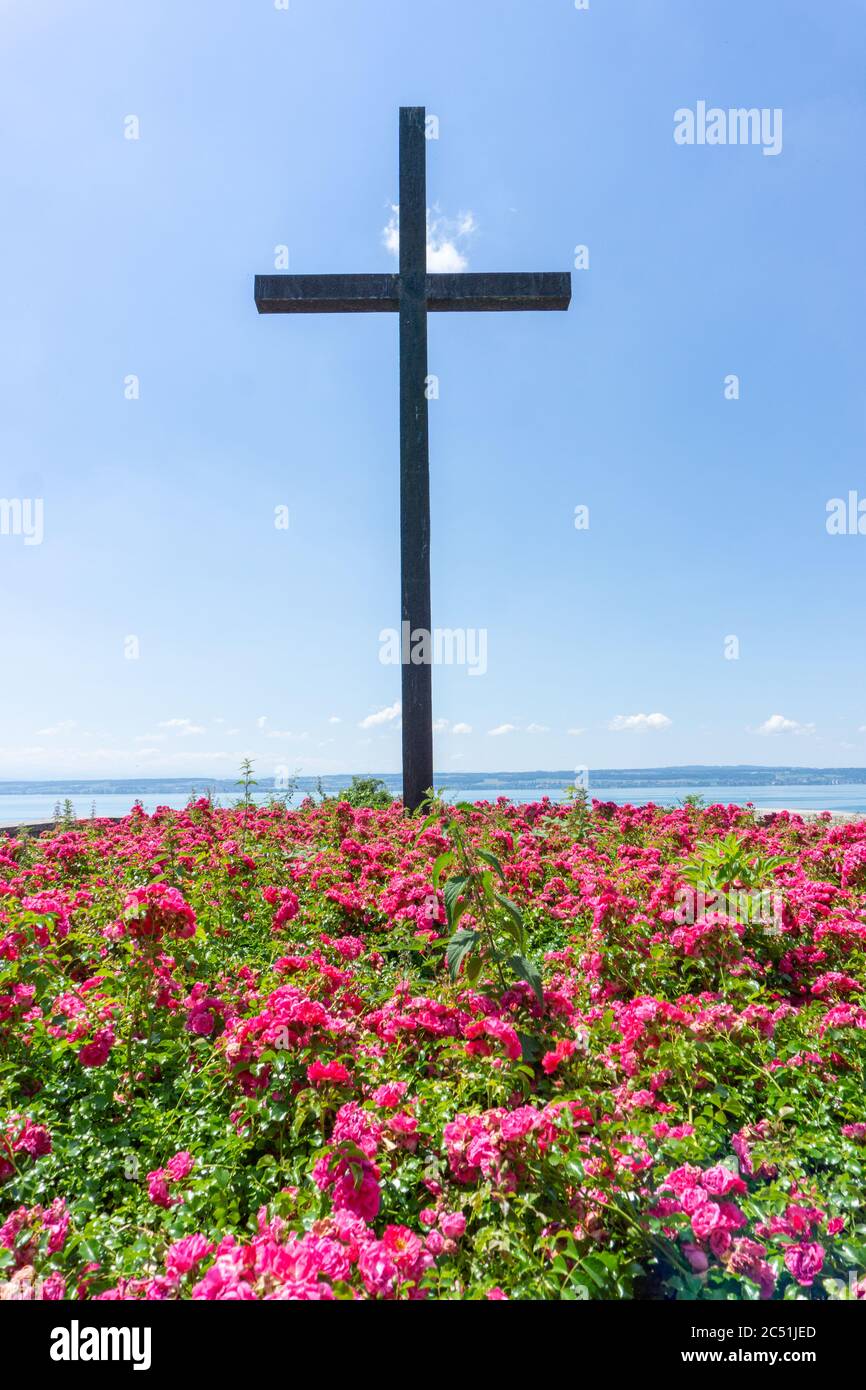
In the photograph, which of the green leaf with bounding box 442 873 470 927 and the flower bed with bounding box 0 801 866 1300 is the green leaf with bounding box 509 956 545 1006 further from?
the green leaf with bounding box 442 873 470 927

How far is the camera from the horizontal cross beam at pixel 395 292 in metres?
5.67

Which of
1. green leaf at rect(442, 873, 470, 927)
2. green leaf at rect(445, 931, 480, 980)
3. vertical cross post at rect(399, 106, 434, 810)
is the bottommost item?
green leaf at rect(445, 931, 480, 980)

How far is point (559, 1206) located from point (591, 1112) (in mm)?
247

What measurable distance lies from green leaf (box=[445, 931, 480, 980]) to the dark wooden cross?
3.05 meters

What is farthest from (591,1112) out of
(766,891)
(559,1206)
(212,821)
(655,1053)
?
(212,821)

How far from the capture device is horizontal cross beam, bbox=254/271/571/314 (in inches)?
223

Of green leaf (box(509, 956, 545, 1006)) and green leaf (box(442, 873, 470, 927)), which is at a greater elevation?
green leaf (box(442, 873, 470, 927))

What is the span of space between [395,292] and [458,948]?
211 inches

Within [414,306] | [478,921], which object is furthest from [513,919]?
[414,306]

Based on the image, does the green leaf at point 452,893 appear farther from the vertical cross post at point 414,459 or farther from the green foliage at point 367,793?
the green foliage at point 367,793

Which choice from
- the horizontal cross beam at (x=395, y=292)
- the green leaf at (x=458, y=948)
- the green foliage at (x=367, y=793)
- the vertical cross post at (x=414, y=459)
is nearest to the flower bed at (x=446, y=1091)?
the green leaf at (x=458, y=948)

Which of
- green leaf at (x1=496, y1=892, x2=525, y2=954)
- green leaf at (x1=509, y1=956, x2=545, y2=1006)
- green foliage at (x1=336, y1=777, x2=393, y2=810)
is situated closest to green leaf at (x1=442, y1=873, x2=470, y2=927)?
green leaf at (x1=496, y1=892, x2=525, y2=954)
